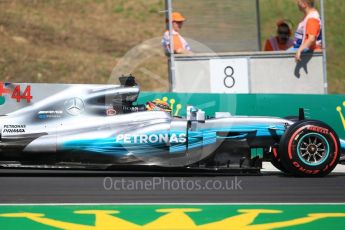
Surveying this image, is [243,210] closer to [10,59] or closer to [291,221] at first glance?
[291,221]

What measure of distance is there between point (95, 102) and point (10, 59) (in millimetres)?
15649

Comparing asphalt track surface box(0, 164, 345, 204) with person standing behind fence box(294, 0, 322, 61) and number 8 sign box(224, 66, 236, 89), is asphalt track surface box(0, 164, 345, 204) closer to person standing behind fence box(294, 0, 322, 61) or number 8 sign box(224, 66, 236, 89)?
number 8 sign box(224, 66, 236, 89)

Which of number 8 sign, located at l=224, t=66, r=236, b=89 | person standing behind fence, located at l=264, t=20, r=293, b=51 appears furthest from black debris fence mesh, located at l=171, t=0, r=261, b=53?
number 8 sign, located at l=224, t=66, r=236, b=89

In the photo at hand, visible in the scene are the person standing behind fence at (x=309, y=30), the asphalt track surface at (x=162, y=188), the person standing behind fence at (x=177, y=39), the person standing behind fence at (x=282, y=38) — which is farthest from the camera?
the person standing behind fence at (x=282, y=38)

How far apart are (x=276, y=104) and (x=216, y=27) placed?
2796 mm

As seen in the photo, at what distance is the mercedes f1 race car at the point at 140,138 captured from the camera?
33.6ft

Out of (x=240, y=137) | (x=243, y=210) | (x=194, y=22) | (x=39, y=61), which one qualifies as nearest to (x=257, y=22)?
(x=194, y=22)

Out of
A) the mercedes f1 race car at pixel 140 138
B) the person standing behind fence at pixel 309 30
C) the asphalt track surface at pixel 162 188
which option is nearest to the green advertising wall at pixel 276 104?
the person standing behind fence at pixel 309 30

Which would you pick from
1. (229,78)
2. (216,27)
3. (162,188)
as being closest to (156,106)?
(162,188)

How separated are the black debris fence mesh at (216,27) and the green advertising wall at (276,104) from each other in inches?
83.5

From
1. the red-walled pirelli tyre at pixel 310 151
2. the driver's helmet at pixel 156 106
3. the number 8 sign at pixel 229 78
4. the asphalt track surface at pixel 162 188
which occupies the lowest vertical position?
the asphalt track surface at pixel 162 188

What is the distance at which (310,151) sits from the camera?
10531mm

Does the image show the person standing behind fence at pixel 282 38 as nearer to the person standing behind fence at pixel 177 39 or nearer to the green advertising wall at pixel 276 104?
the person standing behind fence at pixel 177 39

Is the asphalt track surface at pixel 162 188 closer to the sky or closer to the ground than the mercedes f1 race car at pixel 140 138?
closer to the ground
